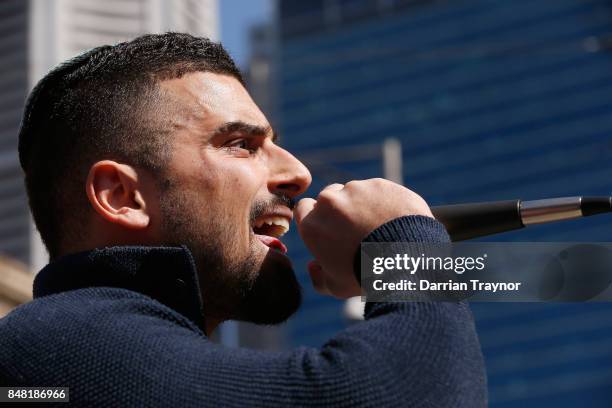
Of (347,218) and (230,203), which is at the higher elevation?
(230,203)

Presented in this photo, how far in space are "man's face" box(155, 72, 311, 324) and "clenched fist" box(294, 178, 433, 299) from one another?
1.13ft

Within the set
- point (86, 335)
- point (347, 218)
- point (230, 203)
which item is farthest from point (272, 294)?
point (86, 335)

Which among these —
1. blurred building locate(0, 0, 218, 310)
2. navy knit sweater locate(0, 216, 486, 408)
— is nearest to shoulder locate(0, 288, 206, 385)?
navy knit sweater locate(0, 216, 486, 408)

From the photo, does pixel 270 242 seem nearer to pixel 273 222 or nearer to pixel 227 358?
pixel 273 222

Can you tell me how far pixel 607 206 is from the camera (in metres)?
2.18

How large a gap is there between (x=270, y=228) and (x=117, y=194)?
0.38 metres

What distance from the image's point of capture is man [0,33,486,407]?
6.05 ft

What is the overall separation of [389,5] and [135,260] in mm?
122419

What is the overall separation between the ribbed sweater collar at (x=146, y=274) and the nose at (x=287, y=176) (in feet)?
1.40

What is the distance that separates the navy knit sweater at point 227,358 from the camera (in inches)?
70.9

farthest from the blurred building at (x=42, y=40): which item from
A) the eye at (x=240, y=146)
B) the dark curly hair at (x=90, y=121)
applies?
the eye at (x=240, y=146)

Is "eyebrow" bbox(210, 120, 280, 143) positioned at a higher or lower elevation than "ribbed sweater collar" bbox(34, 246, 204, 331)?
higher

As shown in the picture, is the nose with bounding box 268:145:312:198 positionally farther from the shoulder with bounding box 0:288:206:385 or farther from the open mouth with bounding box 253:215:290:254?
the shoulder with bounding box 0:288:206:385

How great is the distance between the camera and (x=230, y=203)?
97.6 inches
